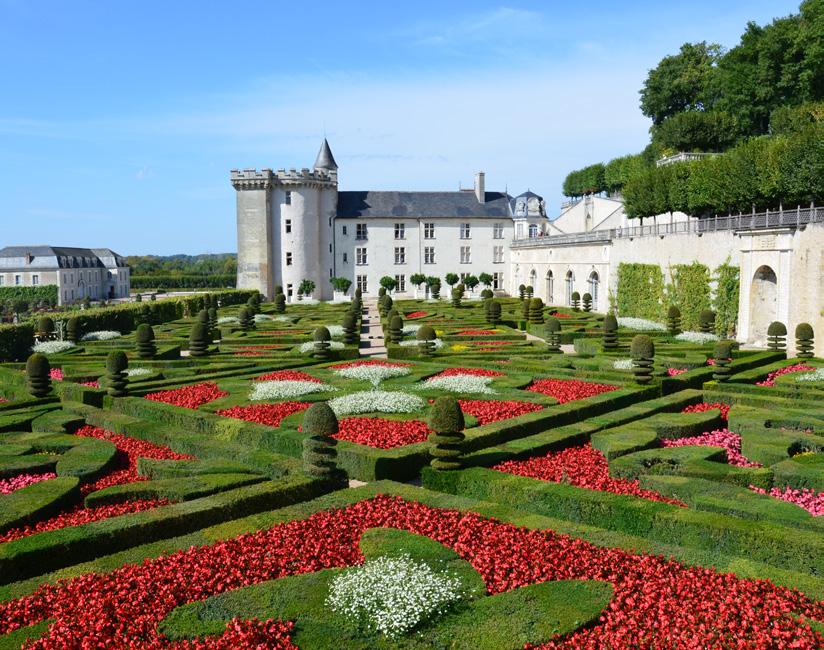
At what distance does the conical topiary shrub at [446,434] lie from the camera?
36.7 ft

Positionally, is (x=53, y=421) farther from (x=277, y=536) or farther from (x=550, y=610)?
(x=550, y=610)

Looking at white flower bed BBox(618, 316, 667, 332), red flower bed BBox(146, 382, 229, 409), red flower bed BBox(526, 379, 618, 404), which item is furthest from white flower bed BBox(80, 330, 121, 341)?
white flower bed BBox(618, 316, 667, 332)

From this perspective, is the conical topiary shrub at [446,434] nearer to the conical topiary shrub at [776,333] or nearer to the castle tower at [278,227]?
the conical topiary shrub at [776,333]

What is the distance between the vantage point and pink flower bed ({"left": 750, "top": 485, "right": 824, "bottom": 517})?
1022 centimetres

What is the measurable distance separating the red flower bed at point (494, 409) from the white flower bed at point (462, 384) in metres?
0.59

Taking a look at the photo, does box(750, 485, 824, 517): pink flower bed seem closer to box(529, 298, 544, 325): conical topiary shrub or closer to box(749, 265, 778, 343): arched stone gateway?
box(749, 265, 778, 343): arched stone gateway

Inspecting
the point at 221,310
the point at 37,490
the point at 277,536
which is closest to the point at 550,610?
the point at 277,536

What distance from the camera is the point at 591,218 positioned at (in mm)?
65812

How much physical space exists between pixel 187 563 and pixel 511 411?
28.2ft

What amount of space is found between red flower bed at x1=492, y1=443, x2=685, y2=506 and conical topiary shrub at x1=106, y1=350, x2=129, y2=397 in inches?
381

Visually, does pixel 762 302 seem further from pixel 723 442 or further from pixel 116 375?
pixel 116 375

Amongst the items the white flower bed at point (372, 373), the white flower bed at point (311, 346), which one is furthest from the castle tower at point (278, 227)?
the white flower bed at point (372, 373)

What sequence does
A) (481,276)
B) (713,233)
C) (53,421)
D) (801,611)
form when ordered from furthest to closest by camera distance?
1. (481,276)
2. (713,233)
3. (53,421)
4. (801,611)

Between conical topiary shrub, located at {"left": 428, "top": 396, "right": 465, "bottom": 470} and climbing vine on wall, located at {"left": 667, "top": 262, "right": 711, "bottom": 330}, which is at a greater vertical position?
climbing vine on wall, located at {"left": 667, "top": 262, "right": 711, "bottom": 330}
